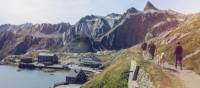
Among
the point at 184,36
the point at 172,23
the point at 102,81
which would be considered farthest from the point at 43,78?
the point at 184,36

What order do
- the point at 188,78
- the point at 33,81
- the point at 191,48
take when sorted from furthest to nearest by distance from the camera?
the point at 33,81 < the point at 191,48 < the point at 188,78

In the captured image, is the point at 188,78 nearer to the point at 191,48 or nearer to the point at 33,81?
the point at 191,48

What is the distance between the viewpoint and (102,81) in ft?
246

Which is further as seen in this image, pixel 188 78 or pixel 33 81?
pixel 33 81

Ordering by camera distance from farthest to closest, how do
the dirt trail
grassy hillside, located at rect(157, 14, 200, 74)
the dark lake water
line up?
the dark lake water
grassy hillside, located at rect(157, 14, 200, 74)
the dirt trail

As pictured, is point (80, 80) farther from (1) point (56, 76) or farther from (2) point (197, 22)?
(2) point (197, 22)

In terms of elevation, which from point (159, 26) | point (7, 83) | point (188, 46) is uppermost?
point (159, 26)

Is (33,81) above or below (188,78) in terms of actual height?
below

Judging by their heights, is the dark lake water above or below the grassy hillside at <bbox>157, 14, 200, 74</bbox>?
below

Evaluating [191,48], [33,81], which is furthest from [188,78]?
[33,81]

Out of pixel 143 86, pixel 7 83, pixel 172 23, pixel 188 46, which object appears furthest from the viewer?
pixel 172 23

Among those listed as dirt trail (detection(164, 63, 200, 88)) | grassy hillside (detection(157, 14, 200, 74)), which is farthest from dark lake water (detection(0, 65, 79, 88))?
dirt trail (detection(164, 63, 200, 88))

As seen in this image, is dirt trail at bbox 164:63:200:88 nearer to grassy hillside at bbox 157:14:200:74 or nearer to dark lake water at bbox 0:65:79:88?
grassy hillside at bbox 157:14:200:74

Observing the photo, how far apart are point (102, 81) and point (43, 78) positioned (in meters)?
115
